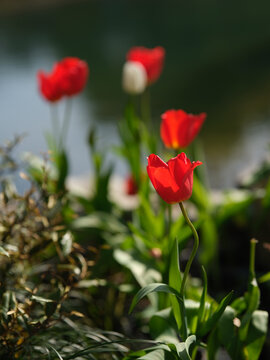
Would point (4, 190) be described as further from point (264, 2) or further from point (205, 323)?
point (264, 2)

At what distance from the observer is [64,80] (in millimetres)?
1530

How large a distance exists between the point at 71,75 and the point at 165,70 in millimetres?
2350

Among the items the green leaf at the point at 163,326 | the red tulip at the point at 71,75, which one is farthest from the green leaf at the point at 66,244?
the red tulip at the point at 71,75

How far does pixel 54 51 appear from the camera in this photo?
4801mm

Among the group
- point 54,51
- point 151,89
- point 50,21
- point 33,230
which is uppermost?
point 50,21

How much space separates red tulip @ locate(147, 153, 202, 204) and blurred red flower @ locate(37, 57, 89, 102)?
30.4 inches

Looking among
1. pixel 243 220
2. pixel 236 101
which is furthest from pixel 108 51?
pixel 243 220

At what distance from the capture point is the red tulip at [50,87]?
1.53 meters

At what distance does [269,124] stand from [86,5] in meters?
5.09

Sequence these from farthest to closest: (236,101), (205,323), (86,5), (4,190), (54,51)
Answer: (86,5) < (54,51) < (236,101) < (4,190) < (205,323)

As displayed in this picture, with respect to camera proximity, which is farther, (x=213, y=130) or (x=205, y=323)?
(x=213, y=130)

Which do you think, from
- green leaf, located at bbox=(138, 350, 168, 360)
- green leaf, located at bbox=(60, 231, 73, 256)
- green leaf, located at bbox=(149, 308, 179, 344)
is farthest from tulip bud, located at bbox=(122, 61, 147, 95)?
green leaf, located at bbox=(138, 350, 168, 360)

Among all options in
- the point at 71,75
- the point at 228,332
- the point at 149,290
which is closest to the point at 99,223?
the point at 71,75

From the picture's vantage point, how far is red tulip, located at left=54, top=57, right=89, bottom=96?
153 cm
